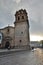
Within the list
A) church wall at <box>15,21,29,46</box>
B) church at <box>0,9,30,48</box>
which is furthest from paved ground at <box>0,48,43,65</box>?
church at <box>0,9,30,48</box>

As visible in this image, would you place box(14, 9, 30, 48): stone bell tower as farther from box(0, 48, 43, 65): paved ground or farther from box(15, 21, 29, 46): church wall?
box(0, 48, 43, 65): paved ground

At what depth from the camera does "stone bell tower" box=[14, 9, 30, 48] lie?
4825 cm

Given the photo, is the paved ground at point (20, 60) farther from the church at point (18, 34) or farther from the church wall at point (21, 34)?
the church at point (18, 34)

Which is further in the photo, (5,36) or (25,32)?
(5,36)

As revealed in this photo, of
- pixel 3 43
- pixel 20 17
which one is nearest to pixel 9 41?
pixel 3 43

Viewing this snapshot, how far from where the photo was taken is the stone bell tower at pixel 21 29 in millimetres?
48253

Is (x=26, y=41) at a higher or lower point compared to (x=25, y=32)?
lower

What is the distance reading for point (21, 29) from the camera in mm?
49562

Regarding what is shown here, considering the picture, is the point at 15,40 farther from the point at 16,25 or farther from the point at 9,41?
the point at 16,25

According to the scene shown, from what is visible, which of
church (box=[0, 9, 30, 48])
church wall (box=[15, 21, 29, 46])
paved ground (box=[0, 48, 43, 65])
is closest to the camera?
paved ground (box=[0, 48, 43, 65])

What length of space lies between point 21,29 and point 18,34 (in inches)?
88.5

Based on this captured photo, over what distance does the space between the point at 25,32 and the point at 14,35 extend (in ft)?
15.9

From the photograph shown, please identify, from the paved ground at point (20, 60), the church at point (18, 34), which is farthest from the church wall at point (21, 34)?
the paved ground at point (20, 60)

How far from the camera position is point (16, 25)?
50.4 metres
